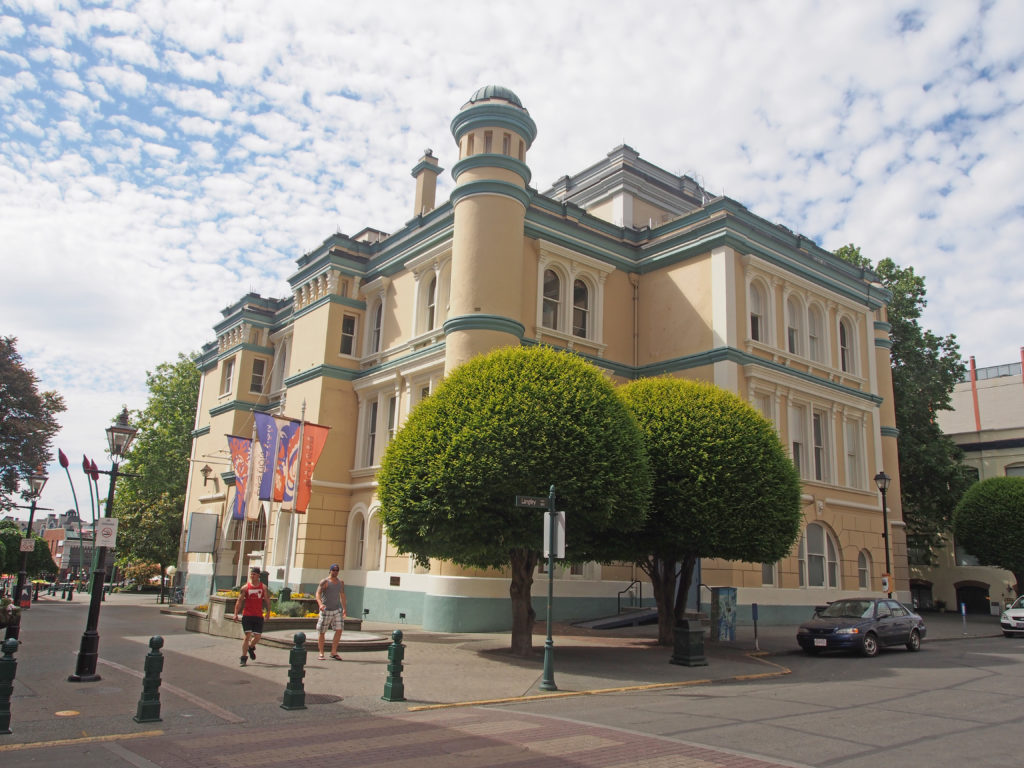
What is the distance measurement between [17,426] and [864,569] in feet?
125

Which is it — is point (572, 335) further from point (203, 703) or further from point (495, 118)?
point (203, 703)

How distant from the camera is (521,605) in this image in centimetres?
1669

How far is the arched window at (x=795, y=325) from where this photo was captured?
28500mm

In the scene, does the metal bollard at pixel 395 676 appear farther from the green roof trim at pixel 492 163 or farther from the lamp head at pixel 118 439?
the green roof trim at pixel 492 163

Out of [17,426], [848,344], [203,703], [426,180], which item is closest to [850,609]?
[203,703]

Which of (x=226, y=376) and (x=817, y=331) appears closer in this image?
(x=817, y=331)

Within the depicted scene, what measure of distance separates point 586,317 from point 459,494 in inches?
518

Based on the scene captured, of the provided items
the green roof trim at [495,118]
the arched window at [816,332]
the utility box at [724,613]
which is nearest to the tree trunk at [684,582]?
the utility box at [724,613]

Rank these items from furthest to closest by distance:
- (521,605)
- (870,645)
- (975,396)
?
1. (975,396)
2. (870,645)
3. (521,605)

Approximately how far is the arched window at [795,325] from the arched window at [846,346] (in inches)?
118

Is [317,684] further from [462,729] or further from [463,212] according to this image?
[463,212]

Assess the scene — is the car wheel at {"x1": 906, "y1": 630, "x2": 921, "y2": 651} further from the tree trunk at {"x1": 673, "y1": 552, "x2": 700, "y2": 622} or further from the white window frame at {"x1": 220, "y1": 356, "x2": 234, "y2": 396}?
the white window frame at {"x1": 220, "y1": 356, "x2": 234, "y2": 396}

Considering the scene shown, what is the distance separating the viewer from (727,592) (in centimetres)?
1953

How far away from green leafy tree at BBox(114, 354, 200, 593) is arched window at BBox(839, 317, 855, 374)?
37442 millimetres
